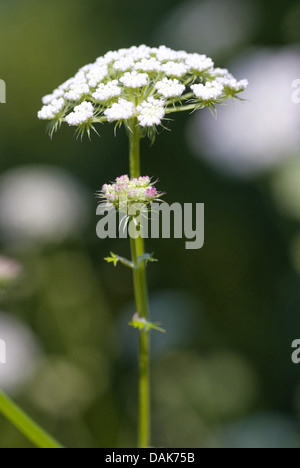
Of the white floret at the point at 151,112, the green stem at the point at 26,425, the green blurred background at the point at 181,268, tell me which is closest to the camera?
the white floret at the point at 151,112

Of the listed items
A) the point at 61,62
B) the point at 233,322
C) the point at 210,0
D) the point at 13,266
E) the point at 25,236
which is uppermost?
the point at 210,0

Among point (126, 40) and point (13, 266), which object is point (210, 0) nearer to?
point (126, 40)

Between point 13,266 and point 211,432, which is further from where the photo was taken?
point 211,432

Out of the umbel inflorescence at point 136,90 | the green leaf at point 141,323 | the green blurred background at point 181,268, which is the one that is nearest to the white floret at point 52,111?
the umbel inflorescence at point 136,90

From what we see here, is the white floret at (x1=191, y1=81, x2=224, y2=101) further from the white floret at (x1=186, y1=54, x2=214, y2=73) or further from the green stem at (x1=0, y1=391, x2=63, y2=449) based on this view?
the green stem at (x1=0, y1=391, x2=63, y2=449)

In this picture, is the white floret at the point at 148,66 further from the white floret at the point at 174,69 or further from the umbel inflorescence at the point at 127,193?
the umbel inflorescence at the point at 127,193

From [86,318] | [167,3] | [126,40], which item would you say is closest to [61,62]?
[126,40]

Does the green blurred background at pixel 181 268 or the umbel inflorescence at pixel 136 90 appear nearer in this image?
the umbel inflorescence at pixel 136 90
